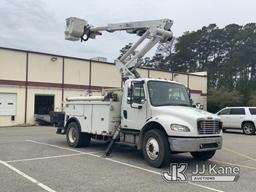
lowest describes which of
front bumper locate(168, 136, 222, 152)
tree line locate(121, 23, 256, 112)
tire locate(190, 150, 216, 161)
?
tire locate(190, 150, 216, 161)

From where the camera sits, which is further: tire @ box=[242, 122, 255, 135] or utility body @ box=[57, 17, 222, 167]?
tire @ box=[242, 122, 255, 135]

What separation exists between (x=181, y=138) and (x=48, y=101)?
24.7 meters

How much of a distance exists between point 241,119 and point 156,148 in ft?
53.2

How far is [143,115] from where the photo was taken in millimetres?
11922

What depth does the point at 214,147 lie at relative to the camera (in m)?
11.2

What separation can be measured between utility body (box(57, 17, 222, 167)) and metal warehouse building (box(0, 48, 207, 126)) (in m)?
13.7

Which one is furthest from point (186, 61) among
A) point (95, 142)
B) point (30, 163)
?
point (30, 163)

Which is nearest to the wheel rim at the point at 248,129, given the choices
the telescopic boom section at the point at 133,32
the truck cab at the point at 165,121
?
the telescopic boom section at the point at 133,32

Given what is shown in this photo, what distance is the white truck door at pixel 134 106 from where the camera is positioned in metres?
12.0

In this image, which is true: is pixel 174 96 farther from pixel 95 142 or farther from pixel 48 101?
pixel 48 101

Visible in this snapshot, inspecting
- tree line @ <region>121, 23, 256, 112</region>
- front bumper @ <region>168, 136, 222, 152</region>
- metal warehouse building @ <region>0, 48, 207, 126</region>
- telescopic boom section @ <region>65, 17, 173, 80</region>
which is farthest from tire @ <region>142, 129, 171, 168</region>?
tree line @ <region>121, 23, 256, 112</region>

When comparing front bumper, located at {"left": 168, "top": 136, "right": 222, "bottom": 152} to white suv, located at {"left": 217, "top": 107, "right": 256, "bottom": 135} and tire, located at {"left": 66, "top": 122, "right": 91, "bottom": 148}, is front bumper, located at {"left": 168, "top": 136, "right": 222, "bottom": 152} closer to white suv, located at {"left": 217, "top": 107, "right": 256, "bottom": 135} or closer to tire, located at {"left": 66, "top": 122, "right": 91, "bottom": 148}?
tire, located at {"left": 66, "top": 122, "right": 91, "bottom": 148}

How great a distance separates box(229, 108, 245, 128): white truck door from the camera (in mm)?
25844

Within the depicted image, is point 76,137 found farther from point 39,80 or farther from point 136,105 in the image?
point 39,80
